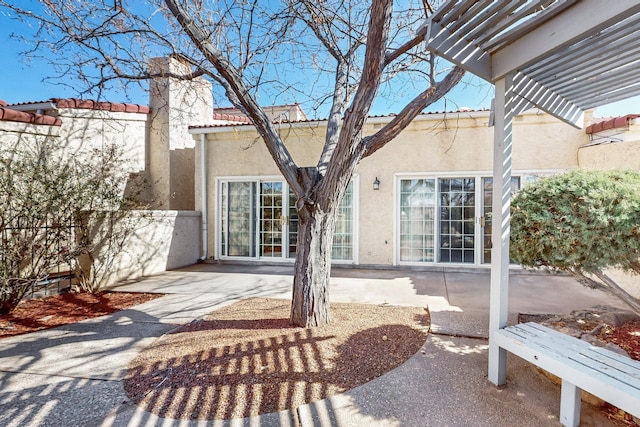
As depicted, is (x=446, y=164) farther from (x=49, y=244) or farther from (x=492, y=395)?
(x=49, y=244)

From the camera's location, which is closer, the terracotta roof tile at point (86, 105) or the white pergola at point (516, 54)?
the white pergola at point (516, 54)

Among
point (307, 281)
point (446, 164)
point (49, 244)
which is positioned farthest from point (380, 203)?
A: point (49, 244)

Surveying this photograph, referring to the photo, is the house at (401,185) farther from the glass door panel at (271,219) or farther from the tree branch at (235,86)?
the tree branch at (235,86)

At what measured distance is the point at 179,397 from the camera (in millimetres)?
2637

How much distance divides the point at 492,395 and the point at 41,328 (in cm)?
572

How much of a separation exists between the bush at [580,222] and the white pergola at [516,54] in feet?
1.20

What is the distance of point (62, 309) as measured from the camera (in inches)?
202

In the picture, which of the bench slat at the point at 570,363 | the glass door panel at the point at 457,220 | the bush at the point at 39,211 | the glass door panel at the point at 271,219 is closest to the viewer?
the bench slat at the point at 570,363

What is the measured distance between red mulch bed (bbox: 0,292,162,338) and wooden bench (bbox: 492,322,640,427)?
580cm

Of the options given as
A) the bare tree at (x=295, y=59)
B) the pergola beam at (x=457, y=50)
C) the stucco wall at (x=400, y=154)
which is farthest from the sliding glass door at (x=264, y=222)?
the pergola beam at (x=457, y=50)

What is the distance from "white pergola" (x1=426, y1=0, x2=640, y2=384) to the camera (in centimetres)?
244

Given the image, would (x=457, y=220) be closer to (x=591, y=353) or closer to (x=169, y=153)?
(x=591, y=353)

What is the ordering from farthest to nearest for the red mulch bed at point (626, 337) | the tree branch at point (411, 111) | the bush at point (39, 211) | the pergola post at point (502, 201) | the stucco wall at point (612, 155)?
the stucco wall at point (612, 155)
the bush at point (39, 211)
the tree branch at point (411, 111)
the red mulch bed at point (626, 337)
the pergola post at point (502, 201)

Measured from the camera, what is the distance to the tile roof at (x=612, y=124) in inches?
251
